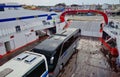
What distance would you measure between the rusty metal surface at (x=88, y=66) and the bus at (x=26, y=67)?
9.54 feet

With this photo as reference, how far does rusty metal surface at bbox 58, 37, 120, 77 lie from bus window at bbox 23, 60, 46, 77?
8.82 feet

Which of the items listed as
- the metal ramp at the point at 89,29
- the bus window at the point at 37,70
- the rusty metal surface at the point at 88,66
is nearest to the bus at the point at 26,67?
the bus window at the point at 37,70

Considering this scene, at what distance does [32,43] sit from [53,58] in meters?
8.35

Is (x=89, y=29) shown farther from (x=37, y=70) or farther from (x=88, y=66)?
(x=37, y=70)

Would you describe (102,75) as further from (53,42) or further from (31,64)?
(31,64)

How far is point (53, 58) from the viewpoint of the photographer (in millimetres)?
6742

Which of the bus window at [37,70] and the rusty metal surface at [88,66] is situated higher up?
the bus window at [37,70]

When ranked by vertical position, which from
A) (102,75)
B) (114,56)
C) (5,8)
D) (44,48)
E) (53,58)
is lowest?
(102,75)

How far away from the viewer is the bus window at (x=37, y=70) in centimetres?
488

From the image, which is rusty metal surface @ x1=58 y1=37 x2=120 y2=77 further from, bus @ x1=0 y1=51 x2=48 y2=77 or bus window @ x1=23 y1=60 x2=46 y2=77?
bus @ x1=0 y1=51 x2=48 y2=77

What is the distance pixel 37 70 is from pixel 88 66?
5150 millimetres

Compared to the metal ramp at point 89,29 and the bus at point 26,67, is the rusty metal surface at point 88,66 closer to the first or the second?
the bus at point 26,67

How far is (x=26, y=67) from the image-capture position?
4.89 metres

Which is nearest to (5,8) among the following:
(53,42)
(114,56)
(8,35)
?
(8,35)
